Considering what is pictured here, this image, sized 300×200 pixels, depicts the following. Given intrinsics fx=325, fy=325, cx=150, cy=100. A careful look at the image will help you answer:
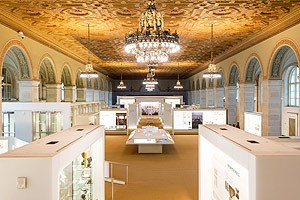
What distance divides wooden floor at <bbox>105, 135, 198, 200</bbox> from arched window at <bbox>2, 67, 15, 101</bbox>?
8.96 m

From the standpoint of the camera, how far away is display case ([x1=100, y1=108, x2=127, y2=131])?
79.4 ft

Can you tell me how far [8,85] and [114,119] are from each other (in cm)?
792

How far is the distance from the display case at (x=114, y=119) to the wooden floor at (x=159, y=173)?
5.13 metres

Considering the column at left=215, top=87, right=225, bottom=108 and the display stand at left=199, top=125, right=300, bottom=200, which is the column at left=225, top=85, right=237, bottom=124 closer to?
the column at left=215, top=87, right=225, bottom=108

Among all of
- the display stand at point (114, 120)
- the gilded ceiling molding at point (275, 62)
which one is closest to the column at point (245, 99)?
the gilded ceiling molding at point (275, 62)

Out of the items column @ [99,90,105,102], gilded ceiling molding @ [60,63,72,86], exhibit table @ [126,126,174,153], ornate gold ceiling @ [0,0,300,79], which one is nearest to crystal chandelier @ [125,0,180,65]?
ornate gold ceiling @ [0,0,300,79]

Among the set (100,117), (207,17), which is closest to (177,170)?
(207,17)

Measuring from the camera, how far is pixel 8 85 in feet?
76.0

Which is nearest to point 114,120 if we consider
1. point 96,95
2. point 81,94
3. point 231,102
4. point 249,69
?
point 81,94

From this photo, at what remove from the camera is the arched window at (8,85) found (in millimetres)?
22734

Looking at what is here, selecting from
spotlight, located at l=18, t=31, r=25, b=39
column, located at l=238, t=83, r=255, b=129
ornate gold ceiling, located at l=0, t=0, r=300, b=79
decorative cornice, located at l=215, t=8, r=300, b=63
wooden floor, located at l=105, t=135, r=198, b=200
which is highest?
ornate gold ceiling, located at l=0, t=0, r=300, b=79

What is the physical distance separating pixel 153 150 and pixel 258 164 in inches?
496

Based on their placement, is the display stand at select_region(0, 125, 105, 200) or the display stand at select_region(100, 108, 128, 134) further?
the display stand at select_region(100, 108, 128, 134)

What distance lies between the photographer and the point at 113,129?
24.2 m
